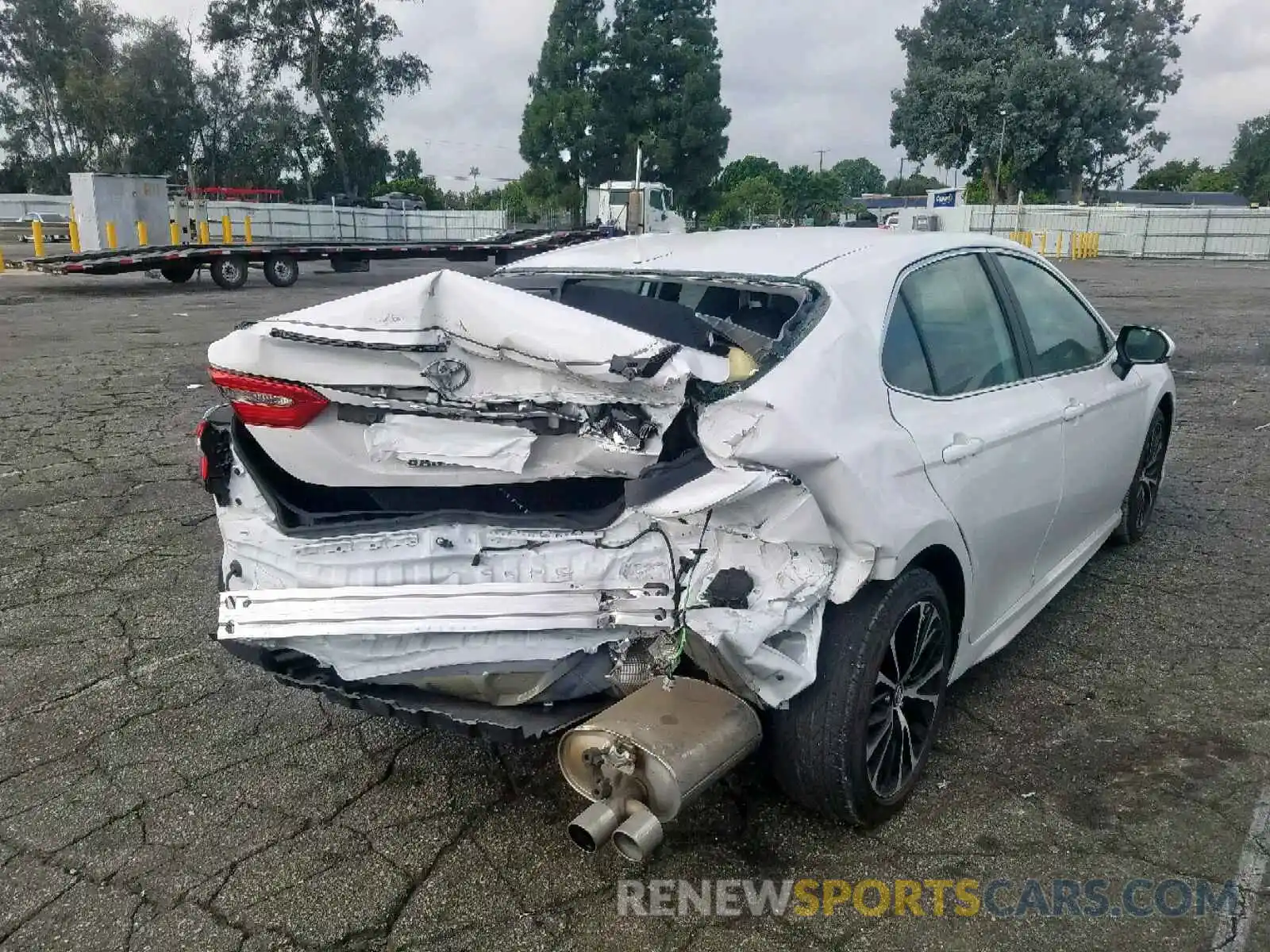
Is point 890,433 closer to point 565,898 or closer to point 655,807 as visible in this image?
point 655,807

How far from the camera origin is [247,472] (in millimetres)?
2762

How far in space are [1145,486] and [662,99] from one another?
4802 cm

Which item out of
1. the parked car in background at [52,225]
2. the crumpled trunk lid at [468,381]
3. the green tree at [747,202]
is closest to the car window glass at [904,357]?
the crumpled trunk lid at [468,381]

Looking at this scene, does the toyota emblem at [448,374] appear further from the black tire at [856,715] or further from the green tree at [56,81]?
the green tree at [56,81]

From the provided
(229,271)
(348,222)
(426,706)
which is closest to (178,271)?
(229,271)

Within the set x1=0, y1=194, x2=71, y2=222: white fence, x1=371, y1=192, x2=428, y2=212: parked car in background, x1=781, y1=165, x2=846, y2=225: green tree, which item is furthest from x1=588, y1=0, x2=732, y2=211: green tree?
x1=0, y1=194, x2=71, y2=222: white fence

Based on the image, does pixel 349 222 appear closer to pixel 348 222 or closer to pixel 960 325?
pixel 348 222

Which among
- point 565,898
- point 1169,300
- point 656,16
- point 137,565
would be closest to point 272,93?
point 656,16

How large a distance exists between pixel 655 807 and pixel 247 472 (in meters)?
1.46

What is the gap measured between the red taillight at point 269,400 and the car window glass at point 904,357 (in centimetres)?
156

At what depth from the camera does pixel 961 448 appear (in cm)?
287

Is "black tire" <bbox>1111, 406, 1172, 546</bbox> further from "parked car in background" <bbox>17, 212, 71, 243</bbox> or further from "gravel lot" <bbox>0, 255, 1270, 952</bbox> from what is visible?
"parked car in background" <bbox>17, 212, 71, 243</bbox>

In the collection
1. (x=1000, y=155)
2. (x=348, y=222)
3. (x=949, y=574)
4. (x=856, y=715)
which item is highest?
(x=1000, y=155)

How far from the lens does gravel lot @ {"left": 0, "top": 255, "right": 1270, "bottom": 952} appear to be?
7.98ft
